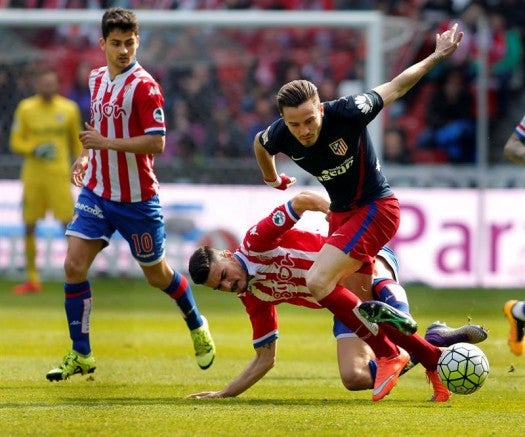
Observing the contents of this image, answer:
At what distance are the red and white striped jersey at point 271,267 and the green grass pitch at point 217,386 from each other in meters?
0.51

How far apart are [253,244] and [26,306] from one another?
7.13 meters

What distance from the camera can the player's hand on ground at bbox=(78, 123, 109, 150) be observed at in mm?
8359

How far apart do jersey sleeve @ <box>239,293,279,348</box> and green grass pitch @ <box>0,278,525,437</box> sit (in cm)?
→ 35

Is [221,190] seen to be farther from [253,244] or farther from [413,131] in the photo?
[253,244]

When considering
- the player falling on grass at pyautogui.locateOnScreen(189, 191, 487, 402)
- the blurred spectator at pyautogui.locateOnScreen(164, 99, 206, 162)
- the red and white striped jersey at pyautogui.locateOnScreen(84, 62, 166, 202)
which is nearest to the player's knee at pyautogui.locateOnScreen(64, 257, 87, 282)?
the red and white striped jersey at pyautogui.locateOnScreen(84, 62, 166, 202)

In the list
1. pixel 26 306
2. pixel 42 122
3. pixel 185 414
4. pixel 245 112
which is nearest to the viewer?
pixel 185 414

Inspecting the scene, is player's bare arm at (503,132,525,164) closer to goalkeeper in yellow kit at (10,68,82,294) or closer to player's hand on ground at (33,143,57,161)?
goalkeeper in yellow kit at (10,68,82,294)

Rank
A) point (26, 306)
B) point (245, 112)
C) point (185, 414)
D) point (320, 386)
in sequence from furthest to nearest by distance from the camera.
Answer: point (245, 112) < point (26, 306) < point (320, 386) < point (185, 414)

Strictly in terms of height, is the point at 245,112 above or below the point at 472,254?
above

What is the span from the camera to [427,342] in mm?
7848

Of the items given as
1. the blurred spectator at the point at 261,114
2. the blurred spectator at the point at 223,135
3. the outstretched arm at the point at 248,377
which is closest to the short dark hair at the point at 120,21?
the outstretched arm at the point at 248,377

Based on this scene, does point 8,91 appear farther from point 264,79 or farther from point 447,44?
point 447,44

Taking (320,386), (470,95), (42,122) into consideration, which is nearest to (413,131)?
(470,95)

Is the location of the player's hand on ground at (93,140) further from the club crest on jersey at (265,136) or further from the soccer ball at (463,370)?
the soccer ball at (463,370)
